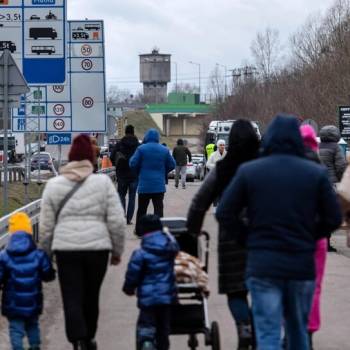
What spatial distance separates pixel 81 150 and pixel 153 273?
4.13ft

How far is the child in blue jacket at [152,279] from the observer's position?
8.36m

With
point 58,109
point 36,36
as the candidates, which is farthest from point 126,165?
point 58,109

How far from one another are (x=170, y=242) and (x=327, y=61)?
2124 inches

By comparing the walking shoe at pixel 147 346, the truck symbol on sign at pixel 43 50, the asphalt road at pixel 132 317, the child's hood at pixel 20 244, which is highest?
the truck symbol on sign at pixel 43 50

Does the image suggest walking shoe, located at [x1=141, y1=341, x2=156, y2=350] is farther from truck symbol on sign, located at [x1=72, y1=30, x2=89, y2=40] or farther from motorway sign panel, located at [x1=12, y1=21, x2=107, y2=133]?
truck symbol on sign, located at [x1=72, y1=30, x2=89, y2=40]

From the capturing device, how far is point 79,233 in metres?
8.57

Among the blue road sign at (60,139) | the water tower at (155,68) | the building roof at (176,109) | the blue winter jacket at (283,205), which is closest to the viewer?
the blue winter jacket at (283,205)

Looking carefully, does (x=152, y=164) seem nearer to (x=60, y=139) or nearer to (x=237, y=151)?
(x=237, y=151)

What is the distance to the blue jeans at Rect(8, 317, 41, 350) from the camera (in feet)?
29.0

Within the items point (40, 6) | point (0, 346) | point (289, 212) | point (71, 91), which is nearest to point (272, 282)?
point (289, 212)

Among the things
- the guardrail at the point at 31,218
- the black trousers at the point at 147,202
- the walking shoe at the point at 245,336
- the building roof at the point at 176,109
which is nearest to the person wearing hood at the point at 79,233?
the walking shoe at the point at 245,336

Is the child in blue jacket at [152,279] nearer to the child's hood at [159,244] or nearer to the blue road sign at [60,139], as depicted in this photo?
the child's hood at [159,244]

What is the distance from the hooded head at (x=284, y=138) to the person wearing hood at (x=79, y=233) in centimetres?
183

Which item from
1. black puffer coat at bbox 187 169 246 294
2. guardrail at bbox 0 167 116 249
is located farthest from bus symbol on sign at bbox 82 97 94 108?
black puffer coat at bbox 187 169 246 294
